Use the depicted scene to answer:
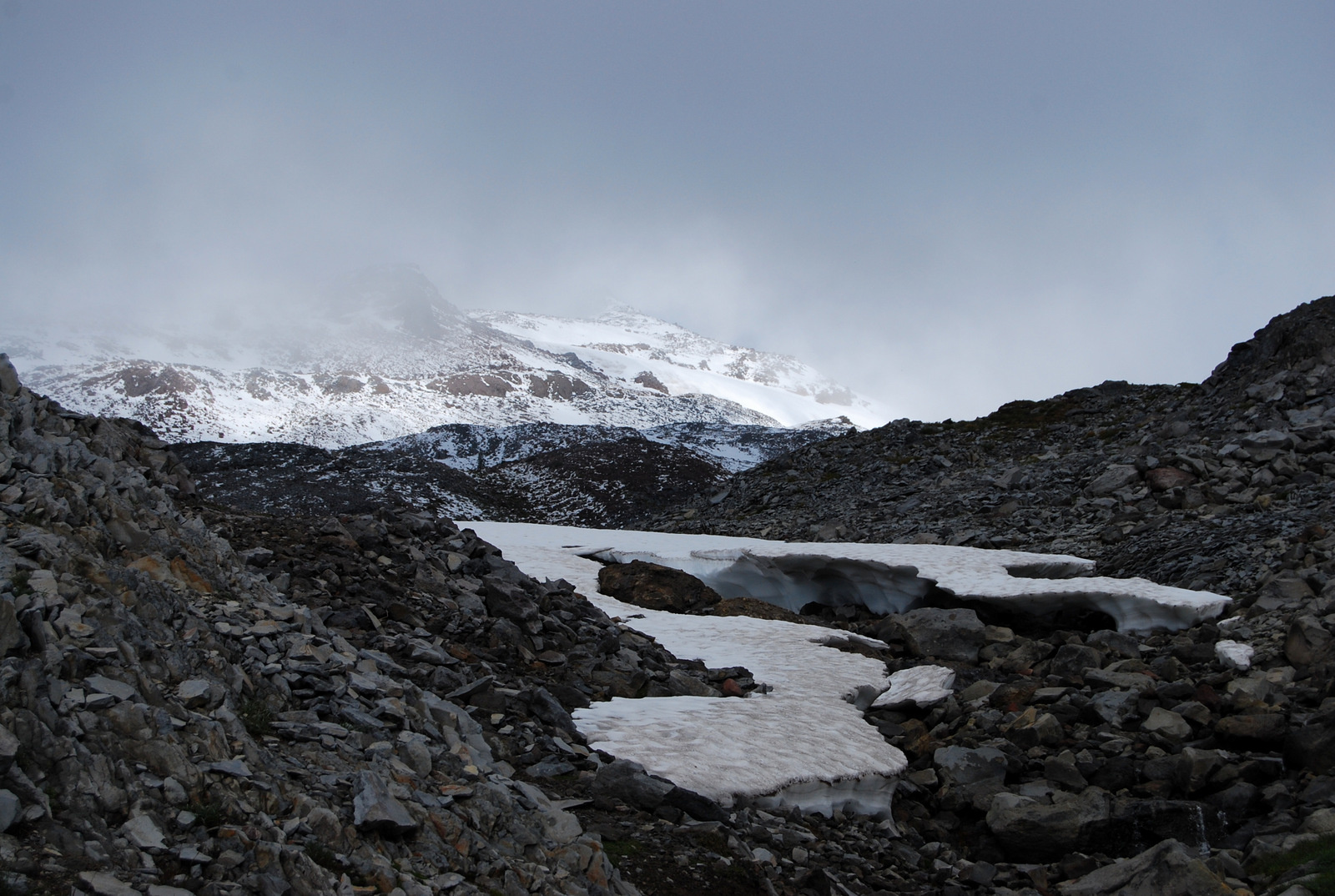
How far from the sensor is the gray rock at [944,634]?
1446cm

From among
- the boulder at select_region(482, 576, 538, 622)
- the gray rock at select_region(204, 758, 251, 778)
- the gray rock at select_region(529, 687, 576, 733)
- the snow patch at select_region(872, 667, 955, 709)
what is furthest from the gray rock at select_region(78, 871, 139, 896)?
the snow patch at select_region(872, 667, 955, 709)

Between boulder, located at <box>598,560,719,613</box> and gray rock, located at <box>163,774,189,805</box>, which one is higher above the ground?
boulder, located at <box>598,560,719,613</box>

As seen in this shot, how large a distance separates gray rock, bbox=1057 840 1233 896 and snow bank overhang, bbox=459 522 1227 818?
2181 mm

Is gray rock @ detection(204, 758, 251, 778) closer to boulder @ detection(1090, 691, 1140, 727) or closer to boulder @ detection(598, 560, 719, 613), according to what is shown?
boulder @ detection(1090, 691, 1140, 727)

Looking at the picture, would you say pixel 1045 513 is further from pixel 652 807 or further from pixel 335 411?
pixel 335 411

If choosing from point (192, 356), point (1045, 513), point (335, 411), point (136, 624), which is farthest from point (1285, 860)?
point (192, 356)

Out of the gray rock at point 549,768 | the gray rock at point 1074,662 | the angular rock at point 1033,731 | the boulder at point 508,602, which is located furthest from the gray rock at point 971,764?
the boulder at point 508,602

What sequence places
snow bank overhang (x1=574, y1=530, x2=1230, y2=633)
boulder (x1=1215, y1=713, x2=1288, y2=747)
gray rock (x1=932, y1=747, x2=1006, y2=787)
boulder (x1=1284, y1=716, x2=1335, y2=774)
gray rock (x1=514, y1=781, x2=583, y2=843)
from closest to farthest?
gray rock (x1=514, y1=781, x2=583, y2=843), boulder (x1=1284, y1=716, x2=1335, y2=774), boulder (x1=1215, y1=713, x2=1288, y2=747), gray rock (x1=932, y1=747, x2=1006, y2=787), snow bank overhang (x1=574, y1=530, x2=1230, y2=633)

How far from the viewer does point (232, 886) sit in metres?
3.74

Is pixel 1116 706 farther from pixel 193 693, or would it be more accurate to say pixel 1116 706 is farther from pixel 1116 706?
pixel 193 693

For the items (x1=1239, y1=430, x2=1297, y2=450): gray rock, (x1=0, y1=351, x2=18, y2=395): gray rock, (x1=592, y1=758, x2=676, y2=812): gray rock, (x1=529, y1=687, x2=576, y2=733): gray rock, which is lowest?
(x1=592, y1=758, x2=676, y2=812): gray rock

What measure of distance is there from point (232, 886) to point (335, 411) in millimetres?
123371

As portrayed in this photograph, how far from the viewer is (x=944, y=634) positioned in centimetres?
1471

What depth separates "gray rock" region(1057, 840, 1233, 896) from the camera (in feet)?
20.4
